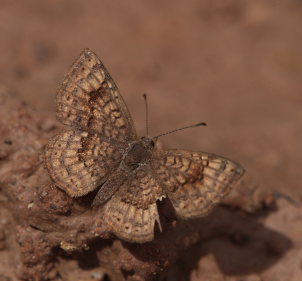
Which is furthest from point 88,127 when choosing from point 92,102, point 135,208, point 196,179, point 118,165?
point 196,179

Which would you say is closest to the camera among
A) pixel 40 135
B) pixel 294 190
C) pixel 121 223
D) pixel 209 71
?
pixel 121 223

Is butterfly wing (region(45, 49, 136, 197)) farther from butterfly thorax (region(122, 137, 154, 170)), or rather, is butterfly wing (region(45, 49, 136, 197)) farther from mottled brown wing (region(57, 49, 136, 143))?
butterfly thorax (region(122, 137, 154, 170))

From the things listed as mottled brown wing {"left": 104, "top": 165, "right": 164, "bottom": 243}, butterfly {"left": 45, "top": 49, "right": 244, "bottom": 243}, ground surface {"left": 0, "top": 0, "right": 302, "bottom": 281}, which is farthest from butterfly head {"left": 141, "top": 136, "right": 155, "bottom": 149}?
ground surface {"left": 0, "top": 0, "right": 302, "bottom": 281}

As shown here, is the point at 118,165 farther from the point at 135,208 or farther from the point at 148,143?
the point at 135,208

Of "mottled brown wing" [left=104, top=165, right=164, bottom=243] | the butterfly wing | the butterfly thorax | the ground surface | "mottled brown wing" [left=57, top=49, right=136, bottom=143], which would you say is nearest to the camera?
"mottled brown wing" [left=104, top=165, right=164, bottom=243]

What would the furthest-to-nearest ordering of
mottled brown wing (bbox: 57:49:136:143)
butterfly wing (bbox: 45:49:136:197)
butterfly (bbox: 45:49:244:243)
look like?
mottled brown wing (bbox: 57:49:136:143), butterfly wing (bbox: 45:49:136:197), butterfly (bbox: 45:49:244:243)

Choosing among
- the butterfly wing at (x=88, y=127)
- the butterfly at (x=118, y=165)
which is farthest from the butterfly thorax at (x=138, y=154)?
the butterfly wing at (x=88, y=127)

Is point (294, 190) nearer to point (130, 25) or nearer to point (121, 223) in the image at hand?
point (121, 223)

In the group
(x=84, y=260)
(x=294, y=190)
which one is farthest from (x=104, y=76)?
(x=294, y=190)
